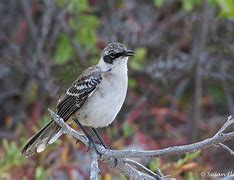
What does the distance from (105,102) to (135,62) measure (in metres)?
3.39

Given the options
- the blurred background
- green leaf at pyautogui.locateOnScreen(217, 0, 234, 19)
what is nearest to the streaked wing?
green leaf at pyautogui.locateOnScreen(217, 0, 234, 19)

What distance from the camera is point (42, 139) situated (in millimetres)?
5348

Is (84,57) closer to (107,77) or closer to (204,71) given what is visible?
(204,71)

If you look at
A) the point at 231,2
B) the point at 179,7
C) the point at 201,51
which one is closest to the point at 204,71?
the point at 201,51

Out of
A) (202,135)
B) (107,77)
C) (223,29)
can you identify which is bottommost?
(202,135)

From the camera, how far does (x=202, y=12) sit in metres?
8.77

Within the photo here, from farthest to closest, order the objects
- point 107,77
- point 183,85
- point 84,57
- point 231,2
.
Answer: point 183,85 < point 84,57 < point 231,2 < point 107,77

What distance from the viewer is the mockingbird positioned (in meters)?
5.26

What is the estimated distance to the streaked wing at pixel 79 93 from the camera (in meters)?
5.42

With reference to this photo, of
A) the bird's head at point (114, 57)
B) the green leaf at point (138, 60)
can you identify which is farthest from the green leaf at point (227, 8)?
the green leaf at point (138, 60)

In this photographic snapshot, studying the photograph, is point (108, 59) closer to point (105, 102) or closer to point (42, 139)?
point (105, 102)

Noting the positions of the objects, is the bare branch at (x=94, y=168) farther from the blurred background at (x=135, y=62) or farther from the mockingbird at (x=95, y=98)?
the blurred background at (x=135, y=62)

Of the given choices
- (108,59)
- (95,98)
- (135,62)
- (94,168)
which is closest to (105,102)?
(95,98)

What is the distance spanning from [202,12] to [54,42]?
1913 millimetres
